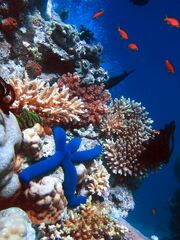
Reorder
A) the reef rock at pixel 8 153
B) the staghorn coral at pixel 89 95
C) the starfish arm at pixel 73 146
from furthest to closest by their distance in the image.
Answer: the staghorn coral at pixel 89 95
the starfish arm at pixel 73 146
the reef rock at pixel 8 153

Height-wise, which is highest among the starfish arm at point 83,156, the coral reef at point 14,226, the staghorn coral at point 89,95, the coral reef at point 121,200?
the coral reef at point 14,226

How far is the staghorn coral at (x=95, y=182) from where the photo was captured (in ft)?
18.7

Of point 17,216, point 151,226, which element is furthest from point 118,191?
point 151,226

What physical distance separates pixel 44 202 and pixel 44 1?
7.92m

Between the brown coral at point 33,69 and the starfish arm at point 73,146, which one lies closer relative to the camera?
the starfish arm at point 73,146

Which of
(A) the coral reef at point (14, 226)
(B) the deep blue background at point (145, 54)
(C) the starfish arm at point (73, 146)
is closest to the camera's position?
(A) the coral reef at point (14, 226)

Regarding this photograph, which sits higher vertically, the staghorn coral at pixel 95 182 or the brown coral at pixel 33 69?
the brown coral at pixel 33 69

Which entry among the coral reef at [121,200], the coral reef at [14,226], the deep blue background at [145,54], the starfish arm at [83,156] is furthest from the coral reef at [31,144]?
the deep blue background at [145,54]

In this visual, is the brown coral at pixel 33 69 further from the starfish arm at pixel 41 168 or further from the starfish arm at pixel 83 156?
the starfish arm at pixel 41 168

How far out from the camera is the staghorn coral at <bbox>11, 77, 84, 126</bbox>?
5.41 meters

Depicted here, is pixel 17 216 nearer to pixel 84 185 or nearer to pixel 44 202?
pixel 44 202

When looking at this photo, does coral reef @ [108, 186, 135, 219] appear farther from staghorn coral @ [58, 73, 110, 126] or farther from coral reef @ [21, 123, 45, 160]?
coral reef @ [21, 123, 45, 160]

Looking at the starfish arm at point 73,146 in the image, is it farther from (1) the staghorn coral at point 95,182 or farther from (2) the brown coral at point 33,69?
(2) the brown coral at point 33,69

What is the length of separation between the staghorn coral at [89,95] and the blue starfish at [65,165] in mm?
1709
